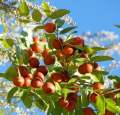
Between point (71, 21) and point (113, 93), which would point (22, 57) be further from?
point (71, 21)

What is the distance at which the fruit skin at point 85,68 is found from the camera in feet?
7.13

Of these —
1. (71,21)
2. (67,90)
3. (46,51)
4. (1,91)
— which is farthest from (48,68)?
(1,91)

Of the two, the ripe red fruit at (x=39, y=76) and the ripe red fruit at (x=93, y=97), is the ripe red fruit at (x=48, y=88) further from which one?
the ripe red fruit at (x=93, y=97)

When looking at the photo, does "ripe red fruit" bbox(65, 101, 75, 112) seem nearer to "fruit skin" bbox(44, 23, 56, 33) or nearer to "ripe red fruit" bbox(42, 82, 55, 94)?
"ripe red fruit" bbox(42, 82, 55, 94)

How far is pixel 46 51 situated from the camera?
230 centimetres

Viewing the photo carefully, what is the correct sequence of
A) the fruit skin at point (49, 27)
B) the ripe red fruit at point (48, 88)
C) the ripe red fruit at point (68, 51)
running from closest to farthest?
the ripe red fruit at point (48, 88)
the ripe red fruit at point (68, 51)
the fruit skin at point (49, 27)

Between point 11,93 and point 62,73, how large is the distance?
269 mm

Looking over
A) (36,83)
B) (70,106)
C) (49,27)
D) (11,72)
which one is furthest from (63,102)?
(49,27)

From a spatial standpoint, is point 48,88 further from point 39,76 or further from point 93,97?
point 93,97

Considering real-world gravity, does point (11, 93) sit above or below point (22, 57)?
below

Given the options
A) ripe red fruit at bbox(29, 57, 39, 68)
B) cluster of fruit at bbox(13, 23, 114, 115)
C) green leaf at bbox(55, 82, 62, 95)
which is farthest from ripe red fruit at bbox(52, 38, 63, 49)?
green leaf at bbox(55, 82, 62, 95)

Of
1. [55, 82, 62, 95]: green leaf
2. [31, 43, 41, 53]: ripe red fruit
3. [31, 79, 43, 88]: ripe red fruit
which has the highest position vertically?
[31, 43, 41, 53]: ripe red fruit

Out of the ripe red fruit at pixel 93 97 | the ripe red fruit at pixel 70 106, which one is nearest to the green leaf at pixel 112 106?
the ripe red fruit at pixel 93 97

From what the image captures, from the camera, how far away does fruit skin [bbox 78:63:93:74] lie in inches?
85.6
